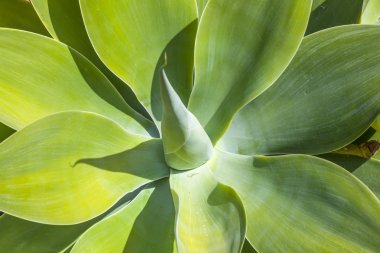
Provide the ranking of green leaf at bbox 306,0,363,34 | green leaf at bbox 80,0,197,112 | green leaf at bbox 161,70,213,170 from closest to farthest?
green leaf at bbox 161,70,213,170
green leaf at bbox 80,0,197,112
green leaf at bbox 306,0,363,34

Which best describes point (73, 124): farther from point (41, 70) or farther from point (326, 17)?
point (326, 17)

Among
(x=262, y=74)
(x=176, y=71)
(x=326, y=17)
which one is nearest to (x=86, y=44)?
(x=176, y=71)

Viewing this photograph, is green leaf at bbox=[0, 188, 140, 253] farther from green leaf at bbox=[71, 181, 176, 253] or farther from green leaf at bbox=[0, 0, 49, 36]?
green leaf at bbox=[0, 0, 49, 36]

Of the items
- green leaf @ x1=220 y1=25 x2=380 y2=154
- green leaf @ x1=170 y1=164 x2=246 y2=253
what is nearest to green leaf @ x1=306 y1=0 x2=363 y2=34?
green leaf @ x1=220 y1=25 x2=380 y2=154

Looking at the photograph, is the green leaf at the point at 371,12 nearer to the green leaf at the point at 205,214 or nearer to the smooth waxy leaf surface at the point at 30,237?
the green leaf at the point at 205,214

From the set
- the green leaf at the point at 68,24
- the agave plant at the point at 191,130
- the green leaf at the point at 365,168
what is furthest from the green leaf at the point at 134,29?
the green leaf at the point at 365,168

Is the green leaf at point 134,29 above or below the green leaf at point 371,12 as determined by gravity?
above
